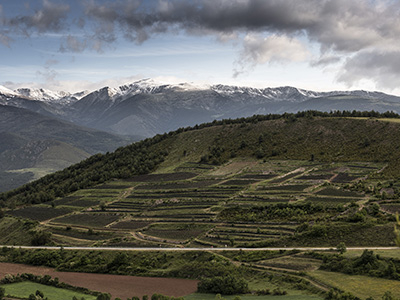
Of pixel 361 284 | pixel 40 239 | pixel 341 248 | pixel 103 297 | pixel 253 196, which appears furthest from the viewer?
pixel 253 196

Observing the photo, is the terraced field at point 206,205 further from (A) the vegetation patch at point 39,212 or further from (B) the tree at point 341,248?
(B) the tree at point 341,248

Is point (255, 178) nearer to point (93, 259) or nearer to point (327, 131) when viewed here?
point (327, 131)

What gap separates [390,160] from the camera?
14300cm

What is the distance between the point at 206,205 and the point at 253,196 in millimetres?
15241

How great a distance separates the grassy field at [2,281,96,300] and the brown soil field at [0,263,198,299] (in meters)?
3.79

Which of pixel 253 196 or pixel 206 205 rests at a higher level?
pixel 253 196

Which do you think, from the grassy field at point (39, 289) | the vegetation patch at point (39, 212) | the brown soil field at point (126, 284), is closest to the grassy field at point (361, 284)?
the brown soil field at point (126, 284)

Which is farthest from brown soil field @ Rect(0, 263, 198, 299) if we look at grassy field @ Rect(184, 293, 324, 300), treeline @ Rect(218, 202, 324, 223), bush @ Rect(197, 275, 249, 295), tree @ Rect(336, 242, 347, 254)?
treeline @ Rect(218, 202, 324, 223)

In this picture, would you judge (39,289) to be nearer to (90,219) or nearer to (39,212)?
(90,219)

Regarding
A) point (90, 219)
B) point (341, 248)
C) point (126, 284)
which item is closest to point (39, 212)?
point (90, 219)

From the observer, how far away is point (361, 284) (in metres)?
63.6

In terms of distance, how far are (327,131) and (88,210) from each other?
109 metres

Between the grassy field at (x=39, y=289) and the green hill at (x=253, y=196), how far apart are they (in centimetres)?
2767

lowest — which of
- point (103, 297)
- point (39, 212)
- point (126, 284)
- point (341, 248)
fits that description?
point (126, 284)
